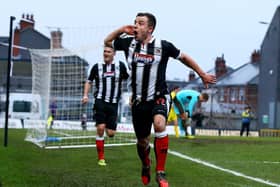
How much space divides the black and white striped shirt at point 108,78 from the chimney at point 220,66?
9177 centimetres

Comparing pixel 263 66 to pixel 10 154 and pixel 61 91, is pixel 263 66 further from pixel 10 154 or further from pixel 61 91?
pixel 10 154

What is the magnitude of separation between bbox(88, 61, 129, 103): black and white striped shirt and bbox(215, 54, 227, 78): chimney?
301ft

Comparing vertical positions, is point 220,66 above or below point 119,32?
above

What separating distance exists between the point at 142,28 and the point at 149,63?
1.36ft

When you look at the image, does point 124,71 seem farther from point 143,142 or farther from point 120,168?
point 143,142

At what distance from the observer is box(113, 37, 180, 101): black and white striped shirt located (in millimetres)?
7359

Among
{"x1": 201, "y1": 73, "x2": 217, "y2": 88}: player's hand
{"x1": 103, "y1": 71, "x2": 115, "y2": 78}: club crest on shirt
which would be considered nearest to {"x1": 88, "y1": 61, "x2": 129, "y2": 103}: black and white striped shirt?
{"x1": 103, "y1": 71, "x2": 115, "y2": 78}: club crest on shirt

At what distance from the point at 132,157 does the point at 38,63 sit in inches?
267

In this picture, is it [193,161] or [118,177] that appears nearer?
[118,177]

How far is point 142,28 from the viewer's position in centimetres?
730

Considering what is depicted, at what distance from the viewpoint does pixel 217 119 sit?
67.3 m

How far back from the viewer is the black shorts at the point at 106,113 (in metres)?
11.6

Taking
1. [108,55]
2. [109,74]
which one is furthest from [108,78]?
[108,55]

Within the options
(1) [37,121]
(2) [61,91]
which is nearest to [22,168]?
(2) [61,91]
